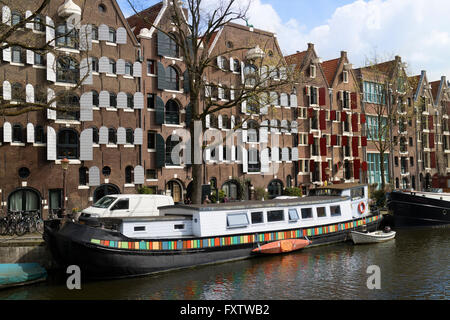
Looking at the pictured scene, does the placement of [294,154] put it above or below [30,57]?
below

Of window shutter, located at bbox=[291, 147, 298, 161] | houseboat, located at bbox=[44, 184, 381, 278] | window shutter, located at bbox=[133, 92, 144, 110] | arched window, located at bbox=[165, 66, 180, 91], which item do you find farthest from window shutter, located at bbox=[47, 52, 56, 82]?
window shutter, located at bbox=[291, 147, 298, 161]

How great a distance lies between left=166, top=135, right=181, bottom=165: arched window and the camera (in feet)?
102

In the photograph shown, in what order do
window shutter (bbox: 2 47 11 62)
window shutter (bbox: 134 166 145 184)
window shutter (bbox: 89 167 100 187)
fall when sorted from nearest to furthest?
window shutter (bbox: 2 47 11 62) → window shutter (bbox: 89 167 100 187) → window shutter (bbox: 134 166 145 184)

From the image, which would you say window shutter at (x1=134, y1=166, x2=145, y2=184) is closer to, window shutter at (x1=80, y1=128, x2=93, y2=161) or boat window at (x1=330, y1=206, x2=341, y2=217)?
window shutter at (x1=80, y1=128, x2=93, y2=161)

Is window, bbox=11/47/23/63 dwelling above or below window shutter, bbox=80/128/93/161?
above

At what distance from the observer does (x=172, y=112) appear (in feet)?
104

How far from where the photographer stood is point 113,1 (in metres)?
29.0

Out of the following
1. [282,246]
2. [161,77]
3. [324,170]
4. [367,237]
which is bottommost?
[367,237]

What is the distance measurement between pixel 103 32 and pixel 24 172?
1008 cm

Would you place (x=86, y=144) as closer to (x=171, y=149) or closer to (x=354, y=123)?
(x=171, y=149)

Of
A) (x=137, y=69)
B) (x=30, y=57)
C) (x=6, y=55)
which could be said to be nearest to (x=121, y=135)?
(x=137, y=69)

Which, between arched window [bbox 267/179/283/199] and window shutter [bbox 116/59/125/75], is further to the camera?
arched window [bbox 267/179/283/199]

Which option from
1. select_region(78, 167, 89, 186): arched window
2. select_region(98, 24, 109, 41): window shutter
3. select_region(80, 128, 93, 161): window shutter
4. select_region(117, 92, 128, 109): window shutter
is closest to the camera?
select_region(80, 128, 93, 161): window shutter

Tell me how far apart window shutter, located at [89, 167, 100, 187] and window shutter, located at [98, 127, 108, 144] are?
5.83ft
